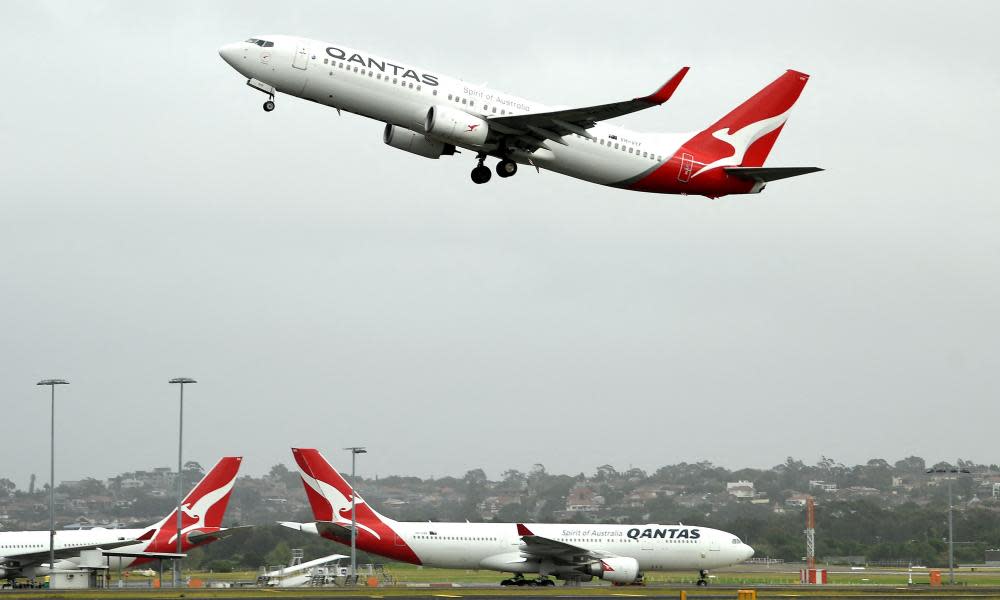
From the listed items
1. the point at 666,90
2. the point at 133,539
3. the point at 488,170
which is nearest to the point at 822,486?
the point at 133,539

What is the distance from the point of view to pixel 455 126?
49.2 m

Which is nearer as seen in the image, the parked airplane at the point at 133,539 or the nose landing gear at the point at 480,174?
the nose landing gear at the point at 480,174

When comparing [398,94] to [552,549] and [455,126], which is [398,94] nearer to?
[455,126]

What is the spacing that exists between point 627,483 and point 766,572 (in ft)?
260

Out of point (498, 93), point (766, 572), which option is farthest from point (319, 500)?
point (766, 572)

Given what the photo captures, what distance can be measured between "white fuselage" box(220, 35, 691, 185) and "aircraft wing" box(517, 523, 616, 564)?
17956 millimetres

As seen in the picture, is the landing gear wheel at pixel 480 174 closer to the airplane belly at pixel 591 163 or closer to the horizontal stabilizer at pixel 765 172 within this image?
the airplane belly at pixel 591 163

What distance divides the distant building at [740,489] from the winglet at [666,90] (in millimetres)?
117054

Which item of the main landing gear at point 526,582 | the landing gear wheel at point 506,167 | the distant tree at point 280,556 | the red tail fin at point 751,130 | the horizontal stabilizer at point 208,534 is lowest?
the distant tree at point 280,556

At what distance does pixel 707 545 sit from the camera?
220ft

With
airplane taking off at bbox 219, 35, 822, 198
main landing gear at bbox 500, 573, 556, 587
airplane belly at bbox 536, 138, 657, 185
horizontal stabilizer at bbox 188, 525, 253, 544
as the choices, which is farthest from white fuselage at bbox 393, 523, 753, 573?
airplane belly at bbox 536, 138, 657, 185

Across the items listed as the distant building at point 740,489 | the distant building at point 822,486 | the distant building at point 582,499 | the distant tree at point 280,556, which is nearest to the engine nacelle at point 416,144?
the distant tree at point 280,556

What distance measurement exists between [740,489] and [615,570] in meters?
108

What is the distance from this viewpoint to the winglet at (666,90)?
47375 millimetres
